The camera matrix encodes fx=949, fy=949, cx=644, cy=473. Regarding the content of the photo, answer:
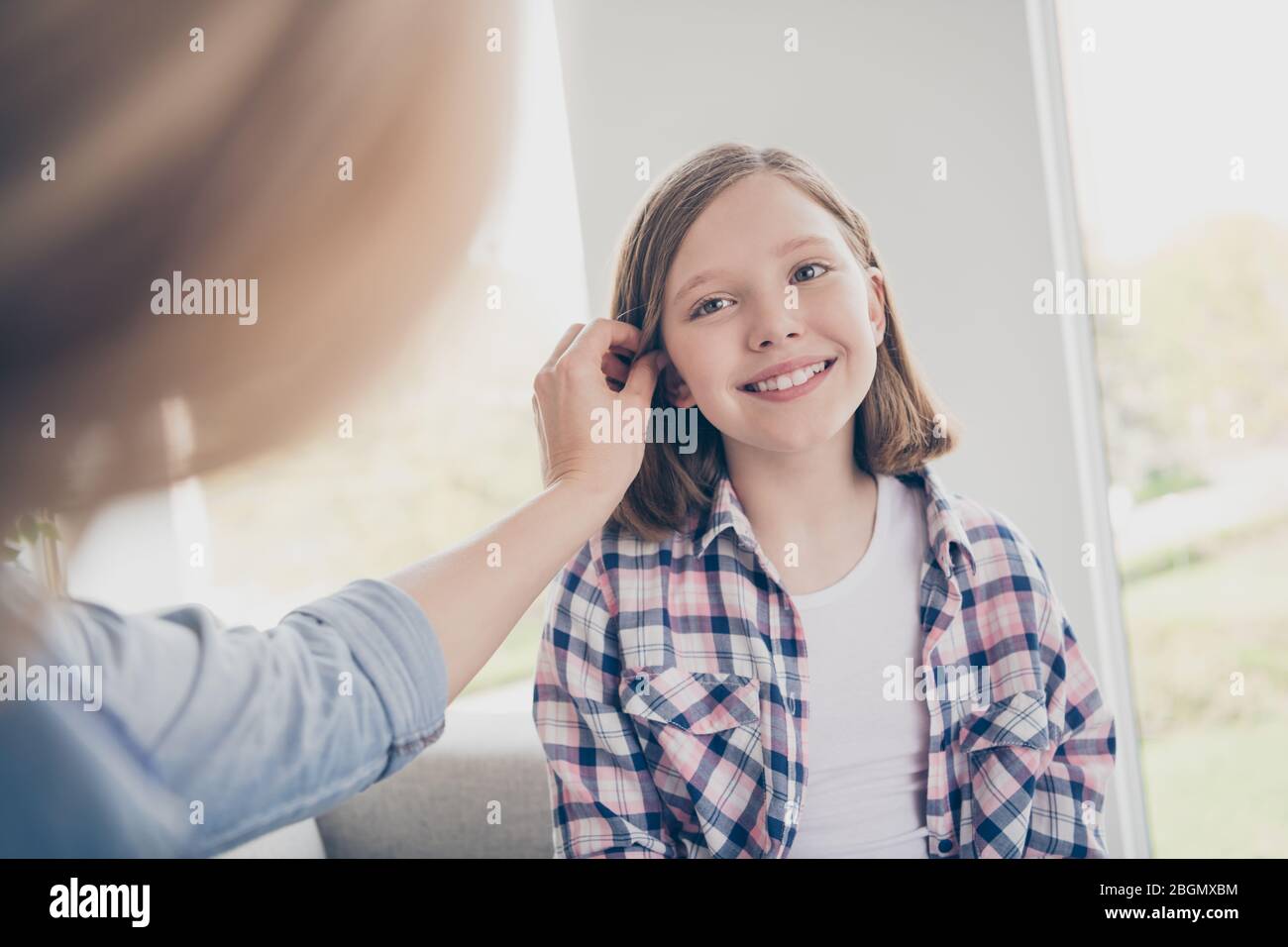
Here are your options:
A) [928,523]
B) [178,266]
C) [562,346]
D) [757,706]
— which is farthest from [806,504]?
[178,266]

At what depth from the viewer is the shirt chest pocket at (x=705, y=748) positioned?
3.47 feet

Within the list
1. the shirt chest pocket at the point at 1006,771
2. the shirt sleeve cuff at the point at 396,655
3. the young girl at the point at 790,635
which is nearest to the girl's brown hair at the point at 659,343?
the young girl at the point at 790,635

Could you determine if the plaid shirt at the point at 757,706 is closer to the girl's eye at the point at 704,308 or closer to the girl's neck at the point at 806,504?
the girl's neck at the point at 806,504

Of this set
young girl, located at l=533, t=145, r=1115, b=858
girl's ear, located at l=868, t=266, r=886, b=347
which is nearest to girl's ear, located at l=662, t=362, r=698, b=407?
young girl, located at l=533, t=145, r=1115, b=858

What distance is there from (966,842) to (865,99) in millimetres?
913

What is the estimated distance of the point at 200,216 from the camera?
384mm

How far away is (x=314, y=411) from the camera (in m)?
0.40

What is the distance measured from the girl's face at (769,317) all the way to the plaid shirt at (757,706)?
146 millimetres

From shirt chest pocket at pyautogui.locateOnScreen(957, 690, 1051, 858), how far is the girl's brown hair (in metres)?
0.31

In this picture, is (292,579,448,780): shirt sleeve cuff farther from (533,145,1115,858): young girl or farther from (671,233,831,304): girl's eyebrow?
(671,233,831,304): girl's eyebrow

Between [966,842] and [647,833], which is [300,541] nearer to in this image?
[647,833]

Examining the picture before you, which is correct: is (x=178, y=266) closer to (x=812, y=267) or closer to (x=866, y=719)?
(x=812, y=267)

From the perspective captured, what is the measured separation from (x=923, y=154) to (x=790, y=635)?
65 cm
